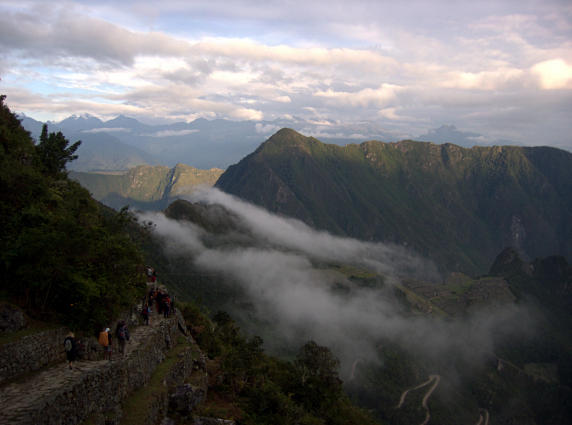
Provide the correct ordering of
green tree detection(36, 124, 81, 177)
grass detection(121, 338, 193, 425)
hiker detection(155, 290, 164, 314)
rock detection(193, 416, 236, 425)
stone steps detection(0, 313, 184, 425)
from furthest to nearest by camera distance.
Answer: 1. green tree detection(36, 124, 81, 177)
2. hiker detection(155, 290, 164, 314)
3. rock detection(193, 416, 236, 425)
4. grass detection(121, 338, 193, 425)
5. stone steps detection(0, 313, 184, 425)

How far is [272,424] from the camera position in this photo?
27.9 metres

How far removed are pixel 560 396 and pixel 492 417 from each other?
51.7m

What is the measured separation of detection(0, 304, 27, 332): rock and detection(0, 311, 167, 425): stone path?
90.4 inches

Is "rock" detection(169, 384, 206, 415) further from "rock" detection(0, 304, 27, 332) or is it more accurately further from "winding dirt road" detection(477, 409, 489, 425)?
"winding dirt road" detection(477, 409, 489, 425)

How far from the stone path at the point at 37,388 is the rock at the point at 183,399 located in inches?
176

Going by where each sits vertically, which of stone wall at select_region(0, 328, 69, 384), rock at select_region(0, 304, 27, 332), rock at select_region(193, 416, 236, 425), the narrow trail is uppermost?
rock at select_region(0, 304, 27, 332)

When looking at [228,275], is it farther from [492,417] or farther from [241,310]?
[492,417]

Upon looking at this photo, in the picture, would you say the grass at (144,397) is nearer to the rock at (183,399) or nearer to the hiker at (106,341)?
the rock at (183,399)

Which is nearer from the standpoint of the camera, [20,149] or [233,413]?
[233,413]

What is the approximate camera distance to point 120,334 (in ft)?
73.0

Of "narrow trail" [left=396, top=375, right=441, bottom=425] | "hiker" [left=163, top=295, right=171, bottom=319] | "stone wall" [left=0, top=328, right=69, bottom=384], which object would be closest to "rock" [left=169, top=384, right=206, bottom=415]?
"stone wall" [left=0, top=328, right=69, bottom=384]

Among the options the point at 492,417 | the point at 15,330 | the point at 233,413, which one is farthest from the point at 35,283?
the point at 492,417

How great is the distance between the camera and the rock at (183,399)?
2231 centimetres

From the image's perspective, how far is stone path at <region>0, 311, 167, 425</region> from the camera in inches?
542
